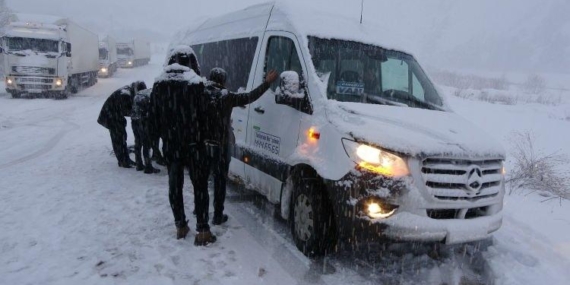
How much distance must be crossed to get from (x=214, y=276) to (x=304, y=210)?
1.04 metres

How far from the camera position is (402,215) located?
325 centimetres

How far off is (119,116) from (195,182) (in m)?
3.72

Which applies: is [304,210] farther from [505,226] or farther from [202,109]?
[505,226]

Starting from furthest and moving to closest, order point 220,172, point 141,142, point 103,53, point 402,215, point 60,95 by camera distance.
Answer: point 103,53 < point 60,95 < point 141,142 < point 220,172 < point 402,215

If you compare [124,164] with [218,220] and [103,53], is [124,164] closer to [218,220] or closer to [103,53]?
[218,220]

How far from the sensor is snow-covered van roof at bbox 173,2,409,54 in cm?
443

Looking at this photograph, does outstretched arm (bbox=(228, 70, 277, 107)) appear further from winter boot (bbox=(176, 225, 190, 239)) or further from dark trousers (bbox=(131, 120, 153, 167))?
dark trousers (bbox=(131, 120, 153, 167))

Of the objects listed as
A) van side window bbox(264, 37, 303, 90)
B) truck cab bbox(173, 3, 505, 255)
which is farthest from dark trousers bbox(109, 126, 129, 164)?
van side window bbox(264, 37, 303, 90)

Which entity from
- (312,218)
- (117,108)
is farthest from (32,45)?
(312,218)

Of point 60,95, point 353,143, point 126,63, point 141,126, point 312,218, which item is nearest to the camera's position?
point 353,143

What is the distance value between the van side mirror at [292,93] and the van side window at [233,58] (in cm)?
136

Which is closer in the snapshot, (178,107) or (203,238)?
(178,107)

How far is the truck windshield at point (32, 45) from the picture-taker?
17641mm

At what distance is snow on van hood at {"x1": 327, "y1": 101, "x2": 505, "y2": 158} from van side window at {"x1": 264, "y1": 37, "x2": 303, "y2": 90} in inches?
32.1
